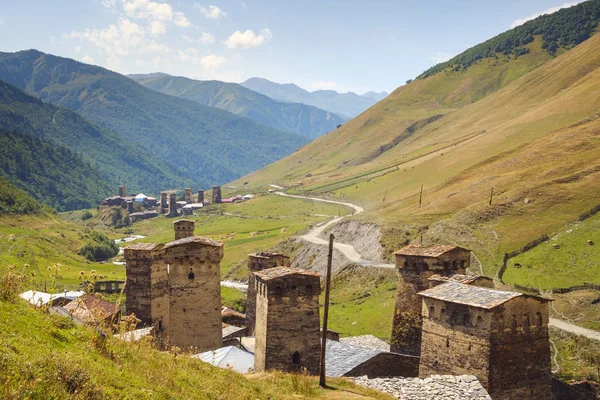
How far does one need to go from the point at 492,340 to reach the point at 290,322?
851 centimetres

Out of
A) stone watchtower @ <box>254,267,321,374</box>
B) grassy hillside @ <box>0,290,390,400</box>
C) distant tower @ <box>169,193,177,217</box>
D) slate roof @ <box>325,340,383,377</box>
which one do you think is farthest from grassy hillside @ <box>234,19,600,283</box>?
grassy hillside @ <box>0,290,390,400</box>

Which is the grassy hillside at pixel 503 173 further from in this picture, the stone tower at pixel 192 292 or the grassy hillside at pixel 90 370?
the grassy hillside at pixel 90 370

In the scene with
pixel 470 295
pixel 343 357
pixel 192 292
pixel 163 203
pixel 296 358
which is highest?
pixel 470 295

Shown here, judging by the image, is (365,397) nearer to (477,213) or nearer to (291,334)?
(291,334)

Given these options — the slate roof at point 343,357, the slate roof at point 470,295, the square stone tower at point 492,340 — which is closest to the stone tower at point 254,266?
the slate roof at point 343,357

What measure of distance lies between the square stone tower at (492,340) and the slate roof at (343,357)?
3726mm

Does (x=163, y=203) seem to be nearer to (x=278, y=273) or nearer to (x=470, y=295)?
(x=278, y=273)

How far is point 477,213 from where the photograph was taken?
3059 inches

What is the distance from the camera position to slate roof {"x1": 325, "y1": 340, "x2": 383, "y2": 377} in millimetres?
27641

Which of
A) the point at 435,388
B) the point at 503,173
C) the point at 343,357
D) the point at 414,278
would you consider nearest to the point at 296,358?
Answer: the point at 343,357

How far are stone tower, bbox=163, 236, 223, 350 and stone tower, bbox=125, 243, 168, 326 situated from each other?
3238 millimetres

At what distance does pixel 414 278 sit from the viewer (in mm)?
33500

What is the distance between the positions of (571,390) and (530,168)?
6869 centimetres

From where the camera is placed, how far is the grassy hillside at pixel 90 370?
10047mm
